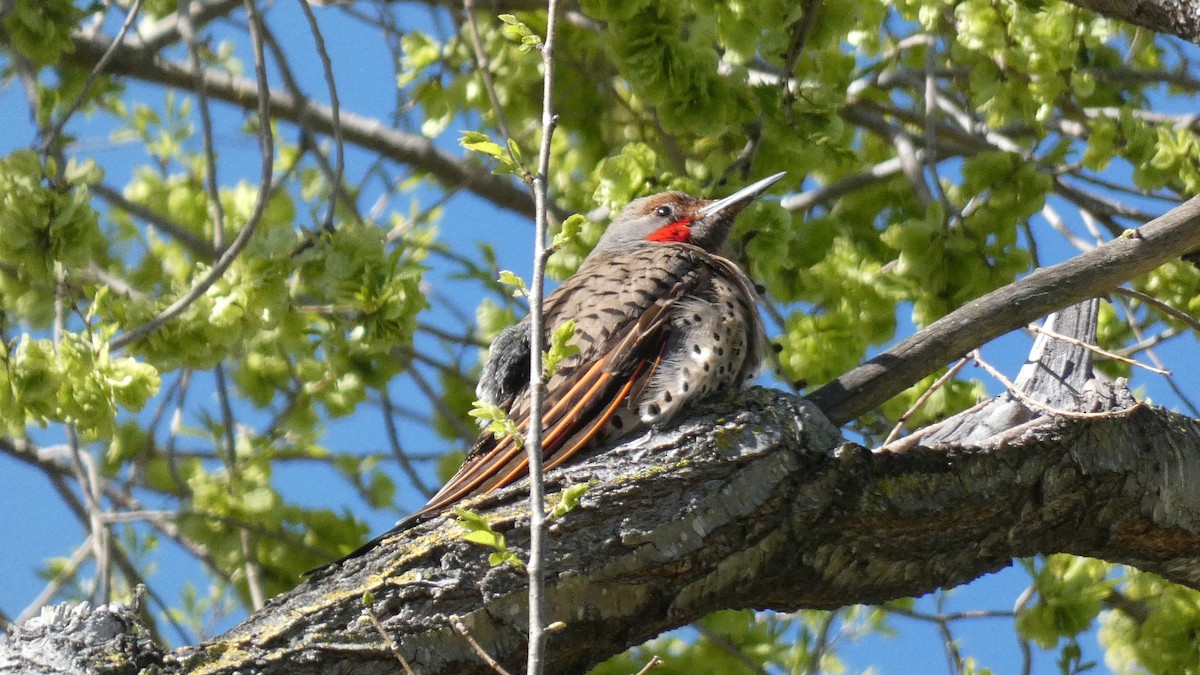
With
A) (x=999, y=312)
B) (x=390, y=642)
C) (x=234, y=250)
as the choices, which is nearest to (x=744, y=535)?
(x=390, y=642)

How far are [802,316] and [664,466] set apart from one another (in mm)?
2246

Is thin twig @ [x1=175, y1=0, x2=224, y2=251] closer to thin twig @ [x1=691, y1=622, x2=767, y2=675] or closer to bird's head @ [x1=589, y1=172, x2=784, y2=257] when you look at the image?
bird's head @ [x1=589, y1=172, x2=784, y2=257]

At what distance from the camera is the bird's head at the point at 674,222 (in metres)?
5.60

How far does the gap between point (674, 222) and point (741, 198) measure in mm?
646

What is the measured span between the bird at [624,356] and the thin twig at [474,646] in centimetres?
54

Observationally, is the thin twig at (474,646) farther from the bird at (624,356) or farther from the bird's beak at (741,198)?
the bird's beak at (741,198)

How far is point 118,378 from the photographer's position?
4.02 metres

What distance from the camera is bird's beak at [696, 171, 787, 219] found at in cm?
524

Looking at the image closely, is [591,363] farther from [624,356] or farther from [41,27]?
[41,27]

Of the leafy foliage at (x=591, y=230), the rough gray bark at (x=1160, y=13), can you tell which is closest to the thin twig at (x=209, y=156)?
the leafy foliage at (x=591, y=230)

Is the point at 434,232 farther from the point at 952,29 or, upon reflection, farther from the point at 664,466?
the point at 664,466

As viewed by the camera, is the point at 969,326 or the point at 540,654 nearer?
the point at 540,654

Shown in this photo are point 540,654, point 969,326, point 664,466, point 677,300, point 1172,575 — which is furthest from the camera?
point 677,300

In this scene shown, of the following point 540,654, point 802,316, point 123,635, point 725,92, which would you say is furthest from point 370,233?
Result: point 540,654
